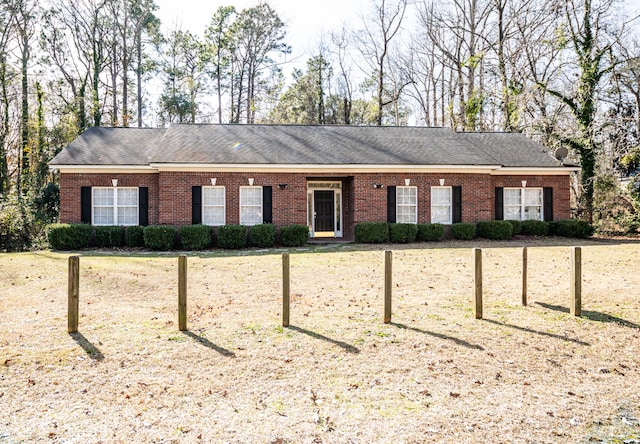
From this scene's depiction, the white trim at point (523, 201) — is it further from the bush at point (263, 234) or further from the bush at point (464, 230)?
the bush at point (263, 234)

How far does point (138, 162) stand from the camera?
60.0 ft

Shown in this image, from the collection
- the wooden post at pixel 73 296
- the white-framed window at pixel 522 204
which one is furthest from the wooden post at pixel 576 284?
the white-framed window at pixel 522 204

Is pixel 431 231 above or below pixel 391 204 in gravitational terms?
below

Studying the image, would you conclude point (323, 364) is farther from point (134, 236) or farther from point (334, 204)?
point (334, 204)

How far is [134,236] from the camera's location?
17.3m

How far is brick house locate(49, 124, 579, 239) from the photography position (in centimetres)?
1805

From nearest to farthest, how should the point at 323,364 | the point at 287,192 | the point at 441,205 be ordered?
the point at 323,364, the point at 287,192, the point at 441,205

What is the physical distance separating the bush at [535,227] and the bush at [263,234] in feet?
35.2

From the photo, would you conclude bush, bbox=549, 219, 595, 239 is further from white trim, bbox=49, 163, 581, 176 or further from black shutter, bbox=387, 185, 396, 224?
black shutter, bbox=387, 185, 396, 224

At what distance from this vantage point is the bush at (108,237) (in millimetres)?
17234

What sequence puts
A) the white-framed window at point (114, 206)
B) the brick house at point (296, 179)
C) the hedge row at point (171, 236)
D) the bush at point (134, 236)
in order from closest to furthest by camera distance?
the hedge row at point (171, 236) → the bush at point (134, 236) → the brick house at point (296, 179) → the white-framed window at point (114, 206)

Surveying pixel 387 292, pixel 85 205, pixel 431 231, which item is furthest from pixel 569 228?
pixel 85 205

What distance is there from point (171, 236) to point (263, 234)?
3319 millimetres

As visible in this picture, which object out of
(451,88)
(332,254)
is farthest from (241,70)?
(332,254)
